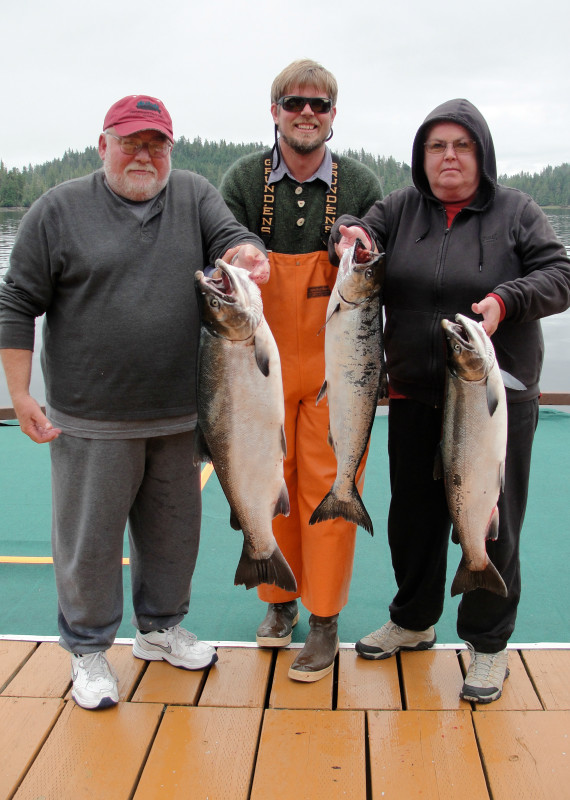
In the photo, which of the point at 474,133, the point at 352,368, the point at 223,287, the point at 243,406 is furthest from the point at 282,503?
the point at 474,133

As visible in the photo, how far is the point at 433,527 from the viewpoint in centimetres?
337

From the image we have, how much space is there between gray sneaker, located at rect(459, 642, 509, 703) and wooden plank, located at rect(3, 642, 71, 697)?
1901 mm

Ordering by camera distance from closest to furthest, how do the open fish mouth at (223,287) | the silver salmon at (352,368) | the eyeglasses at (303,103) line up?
1. the open fish mouth at (223,287)
2. the silver salmon at (352,368)
3. the eyeglasses at (303,103)

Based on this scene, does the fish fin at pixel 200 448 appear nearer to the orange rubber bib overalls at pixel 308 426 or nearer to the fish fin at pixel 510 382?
the orange rubber bib overalls at pixel 308 426

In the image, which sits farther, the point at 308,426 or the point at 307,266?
the point at 308,426

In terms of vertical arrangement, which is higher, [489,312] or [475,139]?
[475,139]

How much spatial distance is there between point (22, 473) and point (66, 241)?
12.6ft

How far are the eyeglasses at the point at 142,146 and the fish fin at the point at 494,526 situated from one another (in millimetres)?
2138

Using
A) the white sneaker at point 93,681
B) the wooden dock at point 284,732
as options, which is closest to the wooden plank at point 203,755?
the wooden dock at point 284,732

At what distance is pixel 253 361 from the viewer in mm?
2662

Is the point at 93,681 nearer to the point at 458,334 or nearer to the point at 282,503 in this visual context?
the point at 282,503

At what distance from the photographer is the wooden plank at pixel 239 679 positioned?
321 centimetres

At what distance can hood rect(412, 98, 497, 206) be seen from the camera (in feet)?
9.71

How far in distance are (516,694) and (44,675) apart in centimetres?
226
